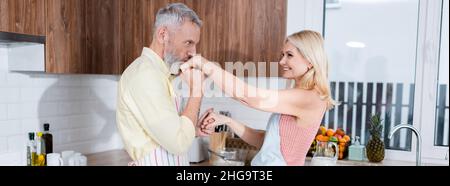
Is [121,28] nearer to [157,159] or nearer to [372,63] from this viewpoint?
[157,159]

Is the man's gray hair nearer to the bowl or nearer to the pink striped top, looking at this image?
the pink striped top

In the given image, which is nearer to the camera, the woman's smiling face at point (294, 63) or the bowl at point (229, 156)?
the woman's smiling face at point (294, 63)

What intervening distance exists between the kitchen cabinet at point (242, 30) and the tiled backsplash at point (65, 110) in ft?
0.71

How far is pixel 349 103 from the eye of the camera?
1.50 meters

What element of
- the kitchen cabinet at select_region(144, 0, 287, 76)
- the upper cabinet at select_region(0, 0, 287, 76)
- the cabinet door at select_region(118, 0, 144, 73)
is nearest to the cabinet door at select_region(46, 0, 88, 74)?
the upper cabinet at select_region(0, 0, 287, 76)

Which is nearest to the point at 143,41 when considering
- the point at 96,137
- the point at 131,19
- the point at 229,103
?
the point at 131,19

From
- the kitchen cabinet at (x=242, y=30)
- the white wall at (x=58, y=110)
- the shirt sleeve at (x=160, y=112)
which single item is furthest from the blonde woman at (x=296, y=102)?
the white wall at (x=58, y=110)

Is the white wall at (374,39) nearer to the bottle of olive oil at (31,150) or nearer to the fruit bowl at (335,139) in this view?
the fruit bowl at (335,139)

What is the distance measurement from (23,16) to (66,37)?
0.16 m

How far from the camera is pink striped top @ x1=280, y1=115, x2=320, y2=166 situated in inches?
32.9

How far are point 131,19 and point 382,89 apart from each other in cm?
96

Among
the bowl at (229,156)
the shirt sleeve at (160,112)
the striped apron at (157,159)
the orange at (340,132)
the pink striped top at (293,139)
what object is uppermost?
the shirt sleeve at (160,112)

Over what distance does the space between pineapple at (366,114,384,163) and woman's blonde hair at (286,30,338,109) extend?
562 mm

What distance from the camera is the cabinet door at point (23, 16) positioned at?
3.83 feet
